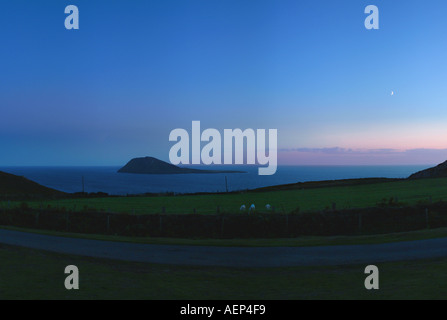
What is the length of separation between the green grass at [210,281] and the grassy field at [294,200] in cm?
2338

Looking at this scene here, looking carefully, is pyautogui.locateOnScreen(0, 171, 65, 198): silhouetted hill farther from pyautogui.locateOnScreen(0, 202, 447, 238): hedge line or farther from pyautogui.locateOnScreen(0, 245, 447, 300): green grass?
pyautogui.locateOnScreen(0, 245, 447, 300): green grass

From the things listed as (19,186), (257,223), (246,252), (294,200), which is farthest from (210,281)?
(19,186)

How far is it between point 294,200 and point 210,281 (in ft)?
110

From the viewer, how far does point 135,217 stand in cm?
3066

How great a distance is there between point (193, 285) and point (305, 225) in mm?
19096

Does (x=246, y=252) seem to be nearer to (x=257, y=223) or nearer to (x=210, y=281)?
(x=210, y=281)

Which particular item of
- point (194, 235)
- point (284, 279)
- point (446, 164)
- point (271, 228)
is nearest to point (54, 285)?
point (284, 279)

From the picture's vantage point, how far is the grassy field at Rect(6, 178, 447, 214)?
38.5 metres

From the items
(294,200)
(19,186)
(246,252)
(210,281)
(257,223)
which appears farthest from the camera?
(19,186)

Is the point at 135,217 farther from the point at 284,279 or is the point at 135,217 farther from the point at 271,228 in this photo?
the point at 284,279

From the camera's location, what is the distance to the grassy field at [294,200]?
38500 mm

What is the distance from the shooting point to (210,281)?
448 inches

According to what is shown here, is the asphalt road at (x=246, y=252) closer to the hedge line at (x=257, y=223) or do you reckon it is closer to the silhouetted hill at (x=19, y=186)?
the hedge line at (x=257, y=223)

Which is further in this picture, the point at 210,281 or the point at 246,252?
the point at 246,252
